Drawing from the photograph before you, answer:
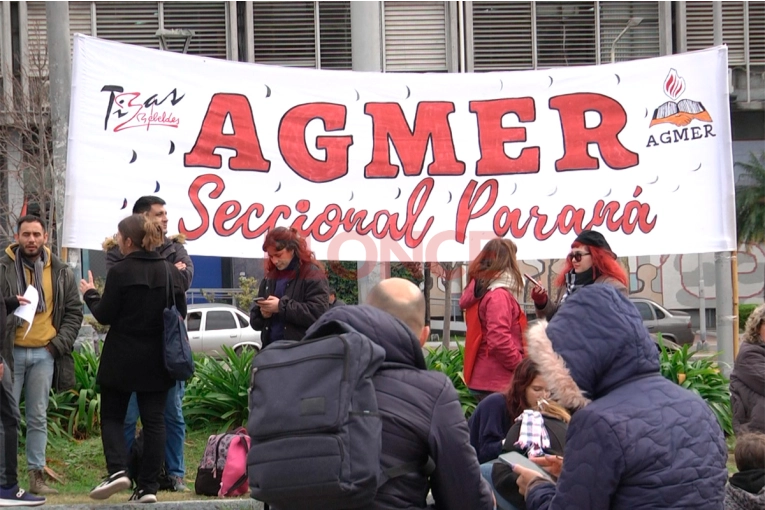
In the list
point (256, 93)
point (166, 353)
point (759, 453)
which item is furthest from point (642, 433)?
point (256, 93)

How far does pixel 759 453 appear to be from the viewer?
478 cm

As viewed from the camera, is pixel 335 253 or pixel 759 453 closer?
pixel 759 453

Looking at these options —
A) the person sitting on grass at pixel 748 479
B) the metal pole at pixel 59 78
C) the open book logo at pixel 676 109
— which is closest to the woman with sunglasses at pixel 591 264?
the person sitting on grass at pixel 748 479

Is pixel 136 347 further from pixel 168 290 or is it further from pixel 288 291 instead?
pixel 288 291

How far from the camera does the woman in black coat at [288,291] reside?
23.1 feet

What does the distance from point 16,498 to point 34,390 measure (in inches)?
32.3

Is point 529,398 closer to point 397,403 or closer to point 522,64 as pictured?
point 397,403

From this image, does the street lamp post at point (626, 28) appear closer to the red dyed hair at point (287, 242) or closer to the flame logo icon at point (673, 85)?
the flame logo icon at point (673, 85)

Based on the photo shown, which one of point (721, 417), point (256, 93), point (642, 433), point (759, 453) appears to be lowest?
point (721, 417)

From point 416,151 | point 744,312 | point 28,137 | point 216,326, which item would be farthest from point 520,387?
point 744,312

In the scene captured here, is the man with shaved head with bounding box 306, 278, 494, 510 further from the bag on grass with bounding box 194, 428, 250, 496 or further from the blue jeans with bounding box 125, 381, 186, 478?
the blue jeans with bounding box 125, 381, 186, 478

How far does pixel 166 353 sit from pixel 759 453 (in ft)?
12.1

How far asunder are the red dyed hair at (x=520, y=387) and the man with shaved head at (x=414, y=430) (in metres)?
1.80

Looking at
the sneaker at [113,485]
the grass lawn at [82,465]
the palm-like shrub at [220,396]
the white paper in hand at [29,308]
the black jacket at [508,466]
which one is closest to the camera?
the black jacket at [508,466]
